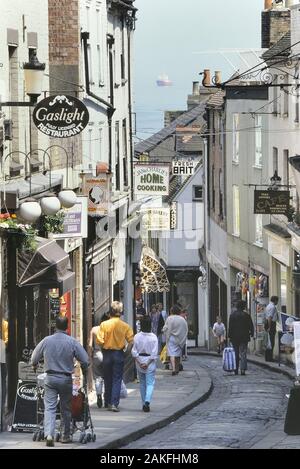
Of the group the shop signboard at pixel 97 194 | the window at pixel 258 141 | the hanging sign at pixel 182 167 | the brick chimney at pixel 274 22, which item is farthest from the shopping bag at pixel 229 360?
the hanging sign at pixel 182 167

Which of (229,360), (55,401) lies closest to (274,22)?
(229,360)

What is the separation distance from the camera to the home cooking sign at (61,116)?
2278 centimetres

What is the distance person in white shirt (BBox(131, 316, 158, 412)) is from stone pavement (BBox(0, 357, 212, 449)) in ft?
1.31

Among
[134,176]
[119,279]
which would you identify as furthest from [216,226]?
[119,279]

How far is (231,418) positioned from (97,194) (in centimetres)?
858

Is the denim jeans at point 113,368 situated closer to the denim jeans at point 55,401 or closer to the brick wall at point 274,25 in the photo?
the denim jeans at point 55,401

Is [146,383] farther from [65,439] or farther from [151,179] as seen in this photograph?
[151,179]

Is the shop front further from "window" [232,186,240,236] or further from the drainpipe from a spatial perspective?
"window" [232,186,240,236]

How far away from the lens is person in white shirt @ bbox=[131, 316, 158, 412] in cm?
2342

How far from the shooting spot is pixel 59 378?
1802 cm

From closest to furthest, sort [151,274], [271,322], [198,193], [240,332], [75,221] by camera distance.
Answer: [75,221]
[240,332]
[271,322]
[151,274]
[198,193]

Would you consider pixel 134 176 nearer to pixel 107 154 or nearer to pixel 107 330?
pixel 107 154

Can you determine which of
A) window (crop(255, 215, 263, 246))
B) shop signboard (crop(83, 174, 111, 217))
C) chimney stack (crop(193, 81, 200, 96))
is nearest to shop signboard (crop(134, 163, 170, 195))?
window (crop(255, 215, 263, 246))
